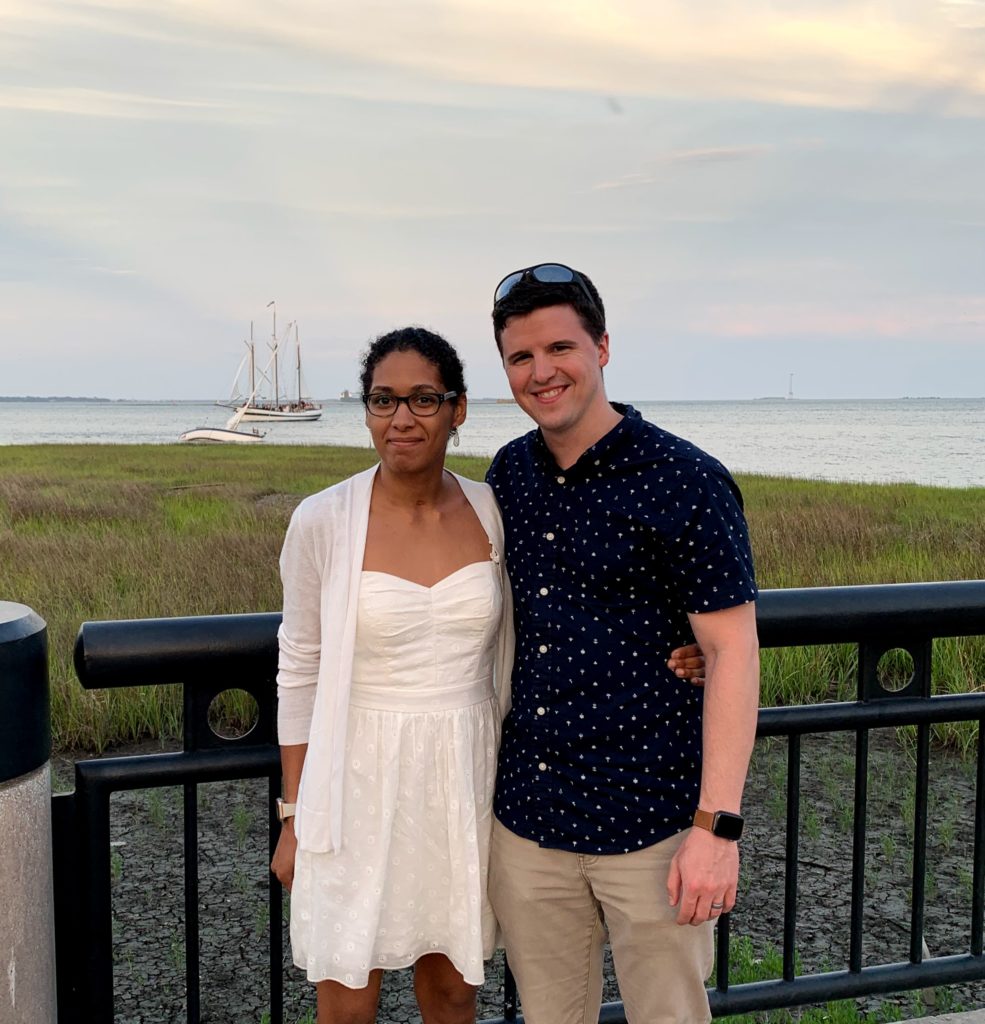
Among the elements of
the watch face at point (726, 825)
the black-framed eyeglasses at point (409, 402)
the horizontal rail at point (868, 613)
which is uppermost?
the black-framed eyeglasses at point (409, 402)

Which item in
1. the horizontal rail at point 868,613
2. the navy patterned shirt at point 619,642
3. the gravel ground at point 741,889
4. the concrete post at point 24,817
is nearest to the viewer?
the concrete post at point 24,817

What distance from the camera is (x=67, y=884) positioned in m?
2.12

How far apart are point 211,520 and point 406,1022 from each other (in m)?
13.0

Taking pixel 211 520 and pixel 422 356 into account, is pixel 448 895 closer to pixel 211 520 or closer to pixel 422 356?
pixel 422 356

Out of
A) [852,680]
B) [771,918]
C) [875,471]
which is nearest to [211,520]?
[852,680]

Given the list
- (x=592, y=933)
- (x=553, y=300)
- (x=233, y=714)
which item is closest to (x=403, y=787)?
(x=592, y=933)

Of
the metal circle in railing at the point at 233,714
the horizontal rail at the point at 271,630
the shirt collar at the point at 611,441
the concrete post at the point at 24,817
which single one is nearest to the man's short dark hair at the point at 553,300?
the shirt collar at the point at 611,441

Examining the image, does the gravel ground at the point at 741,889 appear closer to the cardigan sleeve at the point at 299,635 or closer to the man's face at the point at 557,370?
the cardigan sleeve at the point at 299,635

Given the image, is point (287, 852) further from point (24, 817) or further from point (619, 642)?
point (619, 642)

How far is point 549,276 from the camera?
6.76 feet

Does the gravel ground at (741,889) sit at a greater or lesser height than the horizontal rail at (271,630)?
lesser

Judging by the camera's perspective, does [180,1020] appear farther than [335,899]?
Yes

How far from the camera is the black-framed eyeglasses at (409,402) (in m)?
2.15

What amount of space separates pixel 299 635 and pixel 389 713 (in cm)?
24
